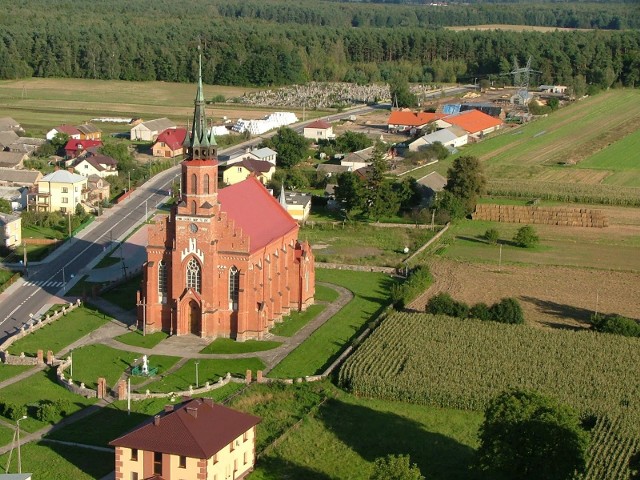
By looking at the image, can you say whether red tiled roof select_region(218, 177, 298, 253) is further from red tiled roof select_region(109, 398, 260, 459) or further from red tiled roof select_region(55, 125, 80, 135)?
red tiled roof select_region(55, 125, 80, 135)

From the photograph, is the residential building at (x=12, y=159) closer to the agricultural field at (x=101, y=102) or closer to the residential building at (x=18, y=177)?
the residential building at (x=18, y=177)

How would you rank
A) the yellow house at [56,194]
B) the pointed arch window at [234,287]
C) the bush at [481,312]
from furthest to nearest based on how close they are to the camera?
the yellow house at [56,194] → the bush at [481,312] → the pointed arch window at [234,287]

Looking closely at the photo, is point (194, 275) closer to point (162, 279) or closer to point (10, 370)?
point (162, 279)

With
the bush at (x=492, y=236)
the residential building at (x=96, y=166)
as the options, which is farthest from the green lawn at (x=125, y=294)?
the residential building at (x=96, y=166)

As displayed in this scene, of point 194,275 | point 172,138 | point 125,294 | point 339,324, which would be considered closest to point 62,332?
point 194,275

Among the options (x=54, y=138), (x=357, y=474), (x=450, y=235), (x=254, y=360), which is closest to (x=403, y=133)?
(x=54, y=138)
